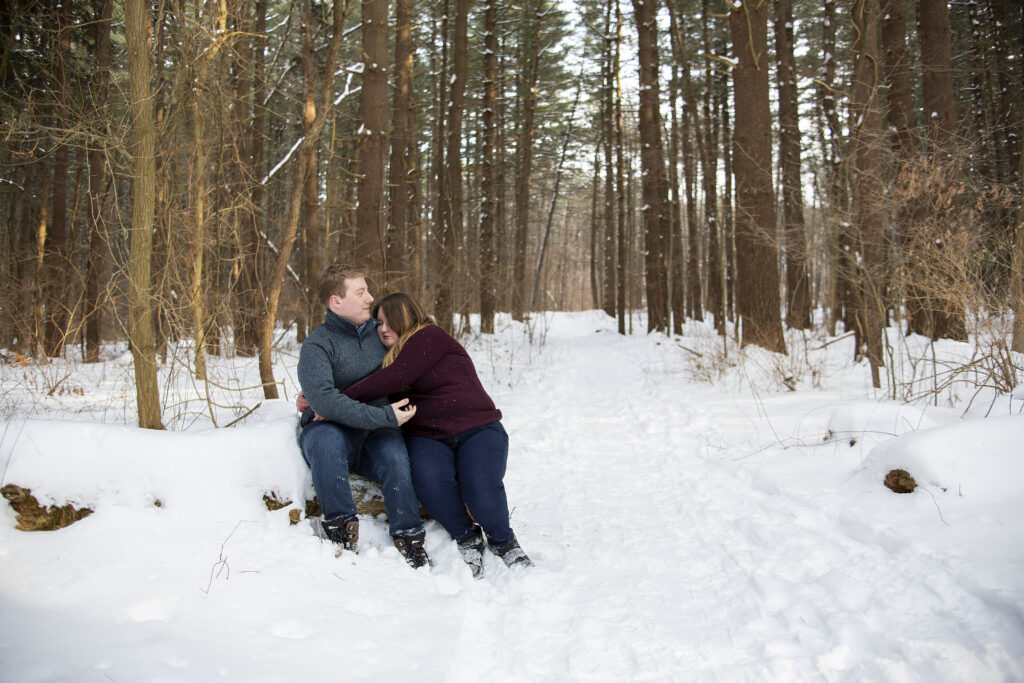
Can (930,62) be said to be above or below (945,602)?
above

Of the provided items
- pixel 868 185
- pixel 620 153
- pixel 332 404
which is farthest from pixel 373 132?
pixel 620 153

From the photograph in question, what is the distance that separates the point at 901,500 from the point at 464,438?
2354 mm

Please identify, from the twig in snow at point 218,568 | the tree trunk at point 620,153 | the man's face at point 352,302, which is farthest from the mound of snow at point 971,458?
the tree trunk at point 620,153

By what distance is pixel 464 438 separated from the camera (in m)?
3.21

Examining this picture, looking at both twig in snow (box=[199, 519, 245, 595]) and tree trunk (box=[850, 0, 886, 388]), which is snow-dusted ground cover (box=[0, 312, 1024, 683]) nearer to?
twig in snow (box=[199, 519, 245, 595])

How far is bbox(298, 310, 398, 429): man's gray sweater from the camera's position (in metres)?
2.96

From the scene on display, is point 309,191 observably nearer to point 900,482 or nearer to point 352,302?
point 352,302

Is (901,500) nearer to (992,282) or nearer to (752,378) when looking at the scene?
(992,282)

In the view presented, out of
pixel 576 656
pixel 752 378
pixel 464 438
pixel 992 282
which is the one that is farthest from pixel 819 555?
pixel 752 378

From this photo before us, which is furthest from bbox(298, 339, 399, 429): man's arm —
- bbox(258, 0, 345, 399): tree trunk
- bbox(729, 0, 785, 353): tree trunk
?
bbox(729, 0, 785, 353): tree trunk

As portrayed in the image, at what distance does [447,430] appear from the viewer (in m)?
3.18

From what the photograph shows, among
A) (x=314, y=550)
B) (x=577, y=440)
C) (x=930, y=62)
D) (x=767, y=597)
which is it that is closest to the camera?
(x=767, y=597)

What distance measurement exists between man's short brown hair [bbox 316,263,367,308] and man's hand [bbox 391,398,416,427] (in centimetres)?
74

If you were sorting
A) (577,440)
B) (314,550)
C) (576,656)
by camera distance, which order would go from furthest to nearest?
(577,440), (314,550), (576,656)
